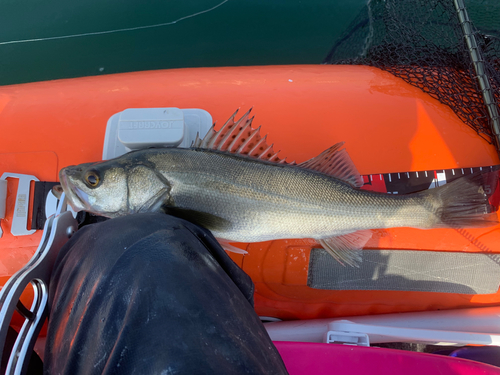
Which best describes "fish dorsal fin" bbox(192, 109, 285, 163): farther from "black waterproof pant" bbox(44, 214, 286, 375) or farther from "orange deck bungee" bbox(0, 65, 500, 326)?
"black waterproof pant" bbox(44, 214, 286, 375)

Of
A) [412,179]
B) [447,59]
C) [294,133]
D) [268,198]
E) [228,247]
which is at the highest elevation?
[447,59]

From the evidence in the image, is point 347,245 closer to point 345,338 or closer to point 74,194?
point 345,338

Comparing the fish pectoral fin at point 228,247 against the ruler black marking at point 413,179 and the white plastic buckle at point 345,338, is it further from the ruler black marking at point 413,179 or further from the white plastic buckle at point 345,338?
the ruler black marking at point 413,179

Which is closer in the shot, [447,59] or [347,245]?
[347,245]

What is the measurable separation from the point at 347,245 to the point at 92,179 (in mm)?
1331

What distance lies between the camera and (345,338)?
150 cm

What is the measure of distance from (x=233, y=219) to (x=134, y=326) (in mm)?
716

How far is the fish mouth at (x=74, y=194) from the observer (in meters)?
1.34

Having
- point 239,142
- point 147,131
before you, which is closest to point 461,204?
point 239,142

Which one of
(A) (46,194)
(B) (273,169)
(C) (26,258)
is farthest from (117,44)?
(B) (273,169)

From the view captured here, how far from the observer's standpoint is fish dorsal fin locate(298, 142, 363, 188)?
4.74 feet

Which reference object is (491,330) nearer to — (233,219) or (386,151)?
(386,151)

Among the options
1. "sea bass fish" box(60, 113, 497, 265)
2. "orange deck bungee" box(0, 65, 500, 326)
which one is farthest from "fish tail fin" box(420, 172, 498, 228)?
"orange deck bungee" box(0, 65, 500, 326)

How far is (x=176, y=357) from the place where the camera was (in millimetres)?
688
